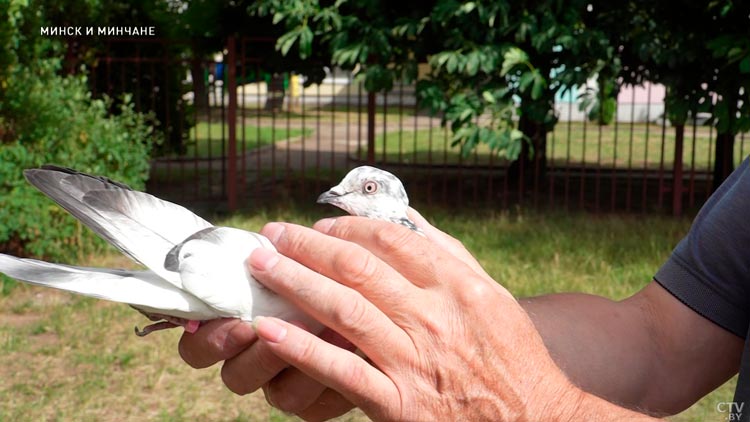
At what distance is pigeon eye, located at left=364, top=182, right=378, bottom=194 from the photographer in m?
1.93

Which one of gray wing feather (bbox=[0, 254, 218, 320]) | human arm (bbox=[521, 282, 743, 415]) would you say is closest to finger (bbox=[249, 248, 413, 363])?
gray wing feather (bbox=[0, 254, 218, 320])

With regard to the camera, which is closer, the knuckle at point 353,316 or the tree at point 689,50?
the knuckle at point 353,316

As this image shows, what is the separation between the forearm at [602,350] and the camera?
2.00 m

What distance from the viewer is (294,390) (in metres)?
1.73

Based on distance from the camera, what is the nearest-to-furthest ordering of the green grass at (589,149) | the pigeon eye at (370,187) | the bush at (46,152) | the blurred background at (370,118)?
the pigeon eye at (370,187) < the blurred background at (370,118) < the bush at (46,152) < the green grass at (589,149)

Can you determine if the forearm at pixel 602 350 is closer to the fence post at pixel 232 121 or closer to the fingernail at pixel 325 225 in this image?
A: the fingernail at pixel 325 225

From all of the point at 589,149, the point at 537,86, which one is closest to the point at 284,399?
A: the point at 537,86

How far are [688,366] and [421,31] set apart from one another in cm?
655

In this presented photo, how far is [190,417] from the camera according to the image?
4422 mm

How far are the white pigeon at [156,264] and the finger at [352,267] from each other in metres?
0.12

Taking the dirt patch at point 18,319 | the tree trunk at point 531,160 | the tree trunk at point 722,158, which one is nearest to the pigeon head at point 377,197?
the dirt patch at point 18,319

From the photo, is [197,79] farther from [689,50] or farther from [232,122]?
[689,50]

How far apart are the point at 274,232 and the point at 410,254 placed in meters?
0.30

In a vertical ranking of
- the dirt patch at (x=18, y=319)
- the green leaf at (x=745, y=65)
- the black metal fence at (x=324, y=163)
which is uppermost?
the green leaf at (x=745, y=65)
